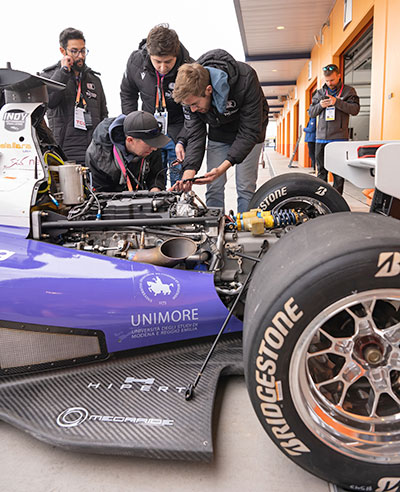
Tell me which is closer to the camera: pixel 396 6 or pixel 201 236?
pixel 201 236

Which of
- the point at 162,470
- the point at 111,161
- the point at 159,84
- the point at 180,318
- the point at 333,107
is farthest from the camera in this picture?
the point at 333,107

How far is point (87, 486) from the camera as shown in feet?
4.70

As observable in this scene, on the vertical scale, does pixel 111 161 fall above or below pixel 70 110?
below

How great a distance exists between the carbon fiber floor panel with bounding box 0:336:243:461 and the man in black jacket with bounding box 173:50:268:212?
136 cm

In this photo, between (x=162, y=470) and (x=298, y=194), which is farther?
(x=298, y=194)

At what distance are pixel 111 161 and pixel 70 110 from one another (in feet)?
3.86

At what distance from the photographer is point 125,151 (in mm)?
3105

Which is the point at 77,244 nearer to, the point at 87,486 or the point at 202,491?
the point at 87,486

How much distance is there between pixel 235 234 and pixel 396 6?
4.85 meters

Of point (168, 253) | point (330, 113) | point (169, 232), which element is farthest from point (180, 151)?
point (330, 113)

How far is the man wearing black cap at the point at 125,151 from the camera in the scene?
115 inches

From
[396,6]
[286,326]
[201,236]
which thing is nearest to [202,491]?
[286,326]

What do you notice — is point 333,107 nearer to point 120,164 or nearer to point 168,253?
point 120,164

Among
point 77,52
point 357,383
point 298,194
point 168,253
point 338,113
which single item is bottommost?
point 357,383
